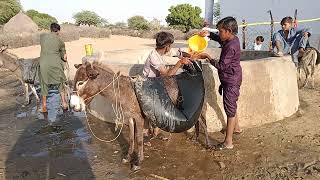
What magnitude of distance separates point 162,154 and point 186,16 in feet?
139

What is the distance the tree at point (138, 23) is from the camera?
54.4m

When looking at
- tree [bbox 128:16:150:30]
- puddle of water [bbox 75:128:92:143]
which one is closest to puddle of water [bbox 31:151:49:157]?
Answer: puddle of water [bbox 75:128:92:143]

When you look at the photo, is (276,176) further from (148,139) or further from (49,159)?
(49,159)

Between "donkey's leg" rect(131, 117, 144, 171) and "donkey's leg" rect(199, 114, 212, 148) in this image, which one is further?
"donkey's leg" rect(199, 114, 212, 148)

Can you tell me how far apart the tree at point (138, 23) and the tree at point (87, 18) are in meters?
8.14

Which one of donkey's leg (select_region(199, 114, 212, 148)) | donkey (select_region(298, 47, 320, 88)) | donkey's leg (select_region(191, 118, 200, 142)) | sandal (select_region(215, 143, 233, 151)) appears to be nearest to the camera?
sandal (select_region(215, 143, 233, 151))

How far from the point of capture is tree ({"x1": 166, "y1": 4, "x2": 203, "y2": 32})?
46312 millimetres

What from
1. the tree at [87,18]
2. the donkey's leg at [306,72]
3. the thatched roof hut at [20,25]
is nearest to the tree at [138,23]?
the tree at [87,18]

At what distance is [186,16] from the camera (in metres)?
46.5

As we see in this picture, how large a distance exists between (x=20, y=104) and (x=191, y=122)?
5.87 metres

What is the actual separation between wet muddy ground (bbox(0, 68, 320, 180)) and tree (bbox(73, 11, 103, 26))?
6438cm

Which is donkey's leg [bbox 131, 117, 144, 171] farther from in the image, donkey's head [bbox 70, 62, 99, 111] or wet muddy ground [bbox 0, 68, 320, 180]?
donkey's head [bbox 70, 62, 99, 111]

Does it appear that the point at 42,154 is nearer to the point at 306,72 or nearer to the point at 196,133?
the point at 196,133

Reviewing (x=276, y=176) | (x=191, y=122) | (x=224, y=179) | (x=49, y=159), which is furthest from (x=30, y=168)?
(x=276, y=176)
